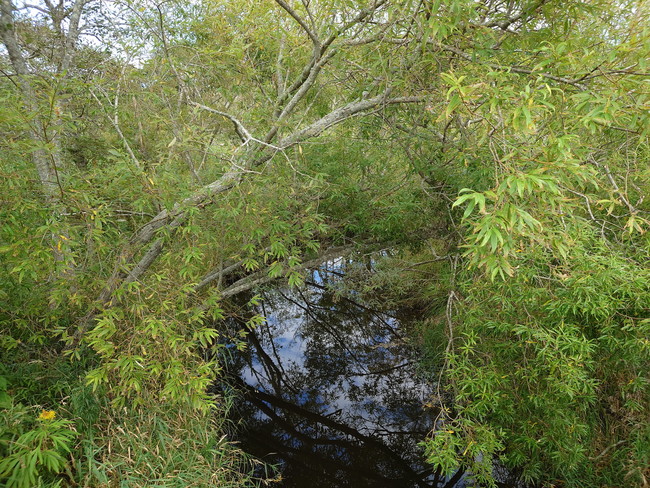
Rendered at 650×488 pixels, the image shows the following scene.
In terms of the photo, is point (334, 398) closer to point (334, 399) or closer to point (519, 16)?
point (334, 399)

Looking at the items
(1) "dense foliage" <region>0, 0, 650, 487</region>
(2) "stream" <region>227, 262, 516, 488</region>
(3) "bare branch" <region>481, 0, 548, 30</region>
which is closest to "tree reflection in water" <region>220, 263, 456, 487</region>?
(2) "stream" <region>227, 262, 516, 488</region>

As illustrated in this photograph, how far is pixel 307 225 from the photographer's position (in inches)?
119

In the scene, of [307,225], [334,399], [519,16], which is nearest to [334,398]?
[334,399]

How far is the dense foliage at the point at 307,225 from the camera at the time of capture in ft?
6.46

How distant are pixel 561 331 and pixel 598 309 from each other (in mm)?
292

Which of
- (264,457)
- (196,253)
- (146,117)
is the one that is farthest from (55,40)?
(264,457)

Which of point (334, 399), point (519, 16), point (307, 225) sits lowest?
point (334, 399)

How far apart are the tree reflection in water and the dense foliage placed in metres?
0.81

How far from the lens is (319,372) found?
19.3 feet

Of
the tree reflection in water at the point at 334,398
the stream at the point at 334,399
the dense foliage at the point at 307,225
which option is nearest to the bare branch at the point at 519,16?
the dense foliage at the point at 307,225

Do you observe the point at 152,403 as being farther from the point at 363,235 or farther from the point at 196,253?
the point at 363,235

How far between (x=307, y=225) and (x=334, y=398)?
340 cm

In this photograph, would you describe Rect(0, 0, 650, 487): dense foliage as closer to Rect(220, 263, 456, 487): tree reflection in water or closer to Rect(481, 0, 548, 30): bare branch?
Rect(481, 0, 548, 30): bare branch

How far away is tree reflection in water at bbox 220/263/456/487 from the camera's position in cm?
412
